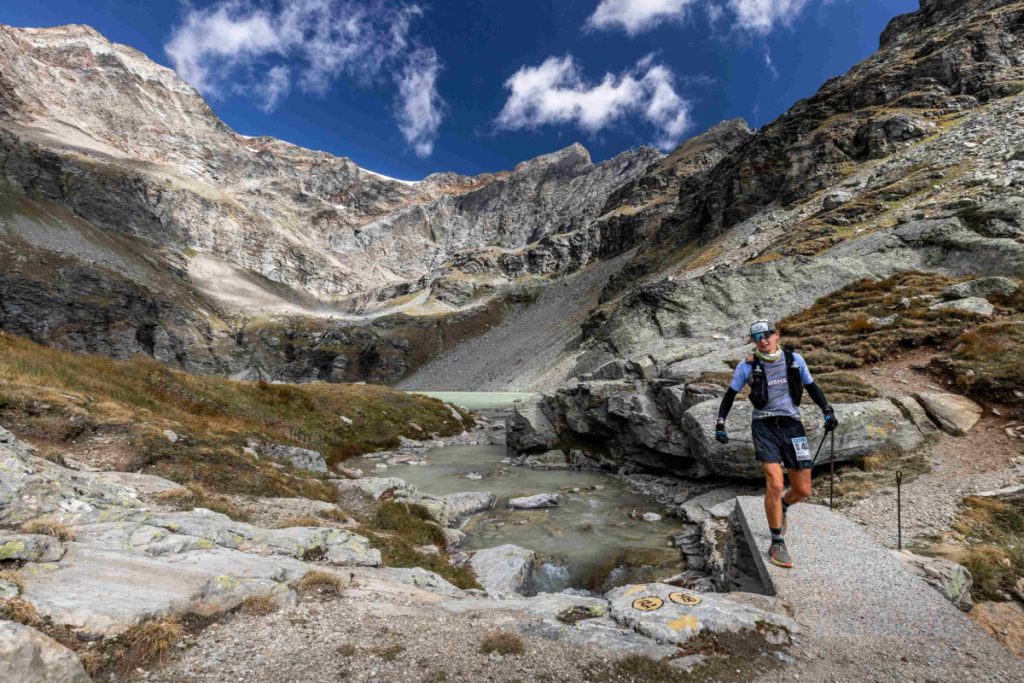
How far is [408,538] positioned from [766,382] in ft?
30.9

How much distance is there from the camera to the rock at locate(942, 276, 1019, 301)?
1848 centimetres

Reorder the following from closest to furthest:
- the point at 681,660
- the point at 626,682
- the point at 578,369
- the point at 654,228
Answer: the point at 626,682, the point at 681,660, the point at 578,369, the point at 654,228

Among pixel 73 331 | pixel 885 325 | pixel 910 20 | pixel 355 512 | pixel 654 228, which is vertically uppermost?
pixel 910 20

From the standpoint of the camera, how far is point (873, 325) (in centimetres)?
1909

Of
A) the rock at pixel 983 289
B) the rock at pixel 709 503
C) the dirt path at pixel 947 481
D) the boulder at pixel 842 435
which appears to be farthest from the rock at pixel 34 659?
the rock at pixel 983 289

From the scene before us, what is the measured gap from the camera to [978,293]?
19109mm

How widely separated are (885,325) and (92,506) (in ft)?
84.9

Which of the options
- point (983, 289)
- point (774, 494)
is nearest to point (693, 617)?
point (774, 494)

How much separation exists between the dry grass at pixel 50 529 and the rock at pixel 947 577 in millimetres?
11785

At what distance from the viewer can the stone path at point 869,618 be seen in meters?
4.59

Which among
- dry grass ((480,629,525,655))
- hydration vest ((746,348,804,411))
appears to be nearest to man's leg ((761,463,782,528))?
hydration vest ((746,348,804,411))

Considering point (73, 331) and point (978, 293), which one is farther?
point (73, 331)

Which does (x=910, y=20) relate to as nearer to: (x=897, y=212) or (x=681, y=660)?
(x=897, y=212)

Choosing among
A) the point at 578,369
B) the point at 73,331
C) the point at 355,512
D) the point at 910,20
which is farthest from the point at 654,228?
the point at 73,331
